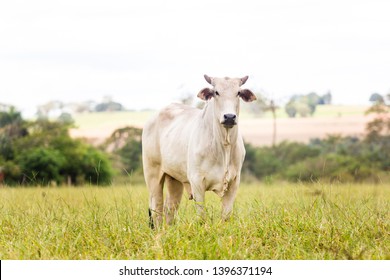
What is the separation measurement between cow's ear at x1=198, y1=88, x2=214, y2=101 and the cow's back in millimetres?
617

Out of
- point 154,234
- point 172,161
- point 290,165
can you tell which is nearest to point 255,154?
point 290,165

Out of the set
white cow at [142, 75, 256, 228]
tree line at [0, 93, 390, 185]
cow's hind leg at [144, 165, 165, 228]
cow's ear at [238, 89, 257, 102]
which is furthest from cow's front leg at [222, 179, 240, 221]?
tree line at [0, 93, 390, 185]

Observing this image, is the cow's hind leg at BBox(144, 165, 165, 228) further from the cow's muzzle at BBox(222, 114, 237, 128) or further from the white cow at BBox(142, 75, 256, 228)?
the cow's muzzle at BBox(222, 114, 237, 128)

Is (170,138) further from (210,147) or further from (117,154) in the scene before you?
(117,154)

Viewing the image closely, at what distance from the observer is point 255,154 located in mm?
28984

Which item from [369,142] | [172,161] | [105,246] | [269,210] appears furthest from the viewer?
[369,142]

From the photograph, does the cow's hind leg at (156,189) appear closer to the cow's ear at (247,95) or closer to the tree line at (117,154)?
the cow's ear at (247,95)

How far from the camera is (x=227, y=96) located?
718 centimetres

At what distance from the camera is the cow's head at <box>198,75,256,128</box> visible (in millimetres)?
7031

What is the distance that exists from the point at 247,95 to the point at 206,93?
1.51 feet

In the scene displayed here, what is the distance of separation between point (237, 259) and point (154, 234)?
1035mm

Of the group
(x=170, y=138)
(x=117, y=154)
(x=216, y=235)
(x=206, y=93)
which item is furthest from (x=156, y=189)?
(x=117, y=154)

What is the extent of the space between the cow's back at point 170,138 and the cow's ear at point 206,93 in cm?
62
